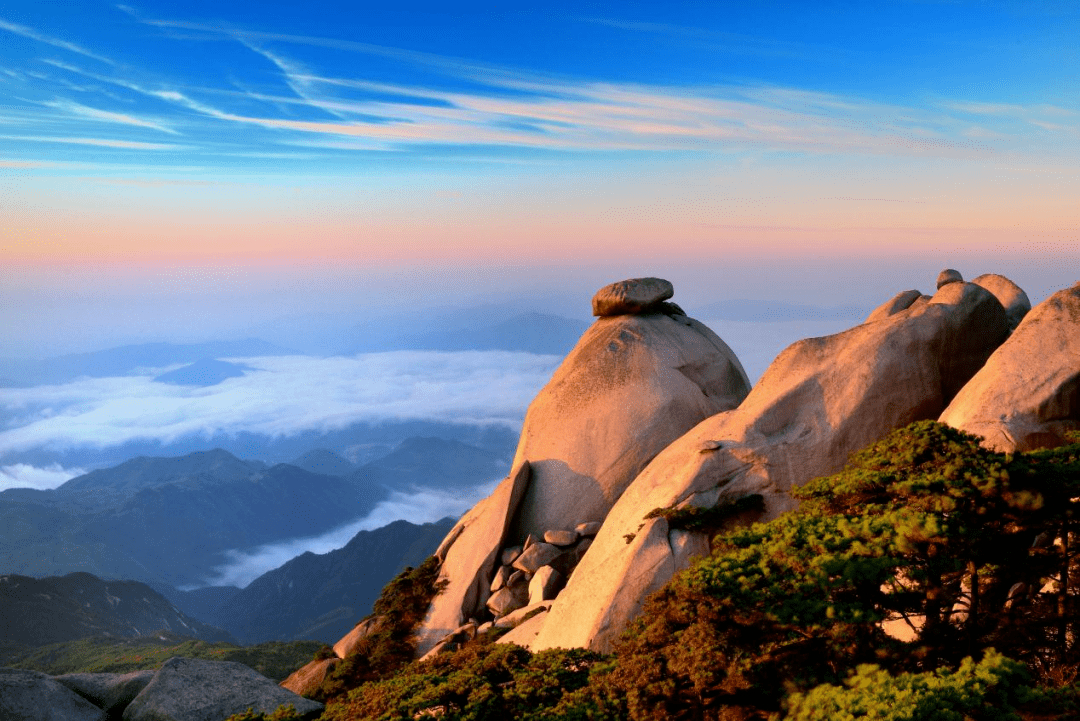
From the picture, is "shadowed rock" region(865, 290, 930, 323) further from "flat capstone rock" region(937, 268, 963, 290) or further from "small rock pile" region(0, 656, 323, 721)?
"small rock pile" region(0, 656, 323, 721)

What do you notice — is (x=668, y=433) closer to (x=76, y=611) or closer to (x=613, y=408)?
(x=613, y=408)

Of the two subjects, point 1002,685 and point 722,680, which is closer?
point 1002,685

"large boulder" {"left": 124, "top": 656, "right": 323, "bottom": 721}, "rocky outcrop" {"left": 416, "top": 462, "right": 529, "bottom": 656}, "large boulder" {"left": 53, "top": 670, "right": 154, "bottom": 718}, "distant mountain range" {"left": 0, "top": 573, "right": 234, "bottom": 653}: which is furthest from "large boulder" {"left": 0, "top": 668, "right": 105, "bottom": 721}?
"distant mountain range" {"left": 0, "top": 573, "right": 234, "bottom": 653}

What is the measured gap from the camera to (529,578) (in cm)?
3011

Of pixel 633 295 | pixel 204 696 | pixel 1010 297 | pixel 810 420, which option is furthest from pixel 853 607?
pixel 633 295

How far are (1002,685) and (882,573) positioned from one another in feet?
9.46

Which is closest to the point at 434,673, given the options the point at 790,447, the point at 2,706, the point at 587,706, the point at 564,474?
the point at 587,706

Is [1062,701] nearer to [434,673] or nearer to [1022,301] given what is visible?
[434,673]

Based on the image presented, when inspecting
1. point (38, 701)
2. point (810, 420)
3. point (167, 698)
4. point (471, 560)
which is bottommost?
point (471, 560)

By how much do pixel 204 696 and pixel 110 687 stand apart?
392cm

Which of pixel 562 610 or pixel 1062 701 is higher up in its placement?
pixel 1062 701

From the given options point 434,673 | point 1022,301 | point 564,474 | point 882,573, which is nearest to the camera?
point 882,573

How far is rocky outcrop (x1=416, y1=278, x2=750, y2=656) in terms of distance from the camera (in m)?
30.4

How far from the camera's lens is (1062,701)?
11.6 m
